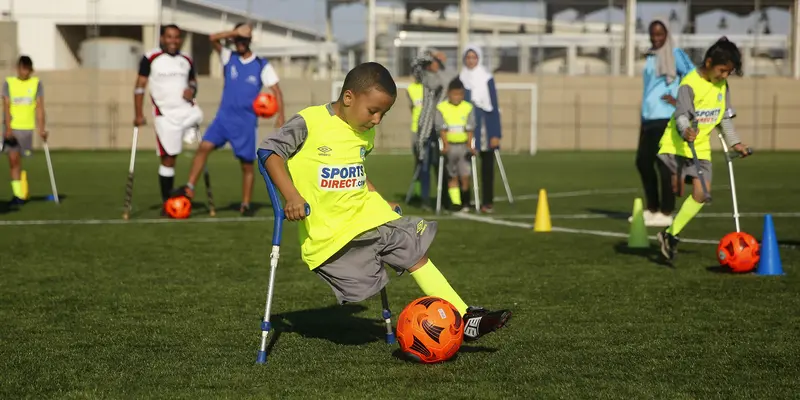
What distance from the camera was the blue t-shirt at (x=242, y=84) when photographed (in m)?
14.6

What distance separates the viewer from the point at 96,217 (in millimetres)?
15227

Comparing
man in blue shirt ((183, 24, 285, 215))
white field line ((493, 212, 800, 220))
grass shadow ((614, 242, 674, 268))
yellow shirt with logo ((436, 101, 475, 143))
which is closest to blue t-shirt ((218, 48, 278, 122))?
man in blue shirt ((183, 24, 285, 215))

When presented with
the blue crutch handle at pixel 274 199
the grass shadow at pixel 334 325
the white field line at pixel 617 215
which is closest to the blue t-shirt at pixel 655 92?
the white field line at pixel 617 215

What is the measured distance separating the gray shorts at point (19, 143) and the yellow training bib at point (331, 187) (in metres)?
11.7

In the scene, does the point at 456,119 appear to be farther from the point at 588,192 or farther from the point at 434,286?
the point at 434,286

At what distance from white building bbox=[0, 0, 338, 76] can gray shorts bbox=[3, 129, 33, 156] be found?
23.6 meters

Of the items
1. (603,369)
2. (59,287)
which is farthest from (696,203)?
(59,287)

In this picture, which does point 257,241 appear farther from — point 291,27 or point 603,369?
point 291,27

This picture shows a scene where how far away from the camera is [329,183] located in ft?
20.5

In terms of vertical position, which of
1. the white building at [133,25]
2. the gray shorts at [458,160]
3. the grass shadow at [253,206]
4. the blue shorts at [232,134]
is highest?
the white building at [133,25]

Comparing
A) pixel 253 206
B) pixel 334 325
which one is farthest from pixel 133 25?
pixel 334 325

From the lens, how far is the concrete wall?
4022 cm

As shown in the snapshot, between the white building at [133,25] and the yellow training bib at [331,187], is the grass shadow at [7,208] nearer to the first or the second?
the yellow training bib at [331,187]

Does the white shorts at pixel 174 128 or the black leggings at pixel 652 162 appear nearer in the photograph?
the black leggings at pixel 652 162
